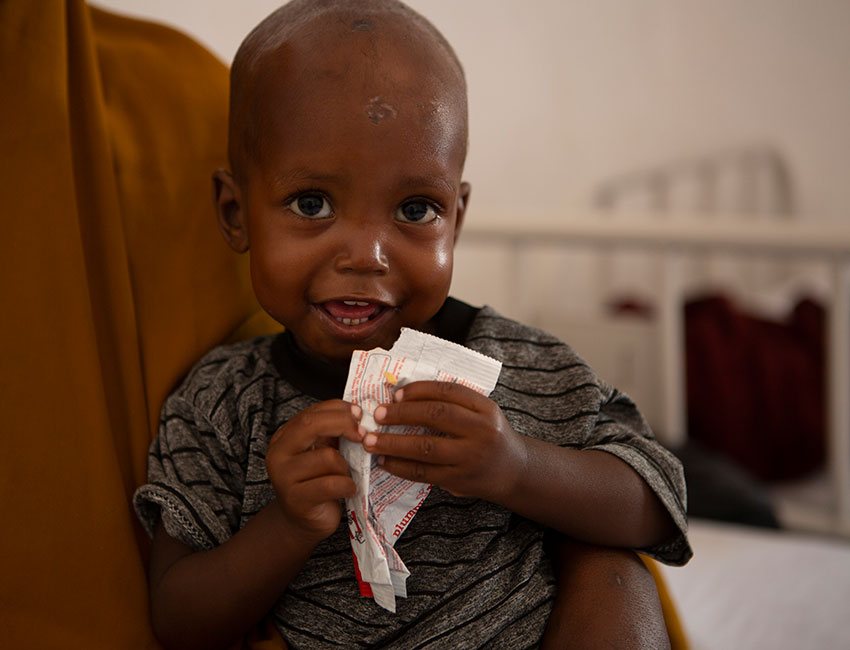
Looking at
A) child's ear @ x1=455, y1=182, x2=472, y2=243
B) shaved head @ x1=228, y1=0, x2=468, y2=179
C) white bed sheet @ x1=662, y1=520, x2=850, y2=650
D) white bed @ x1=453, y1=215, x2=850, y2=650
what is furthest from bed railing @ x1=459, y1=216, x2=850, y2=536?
shaved head @ x1=228, y1=0, x2=468, y2=179

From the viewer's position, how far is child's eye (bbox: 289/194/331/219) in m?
0.74

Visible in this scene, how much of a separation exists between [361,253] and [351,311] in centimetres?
6

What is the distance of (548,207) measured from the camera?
9.61 ft

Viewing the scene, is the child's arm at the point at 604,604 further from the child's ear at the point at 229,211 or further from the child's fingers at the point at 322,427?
the child's ear at the point at 229,211

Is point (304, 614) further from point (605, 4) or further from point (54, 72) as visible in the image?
point (605, 4)

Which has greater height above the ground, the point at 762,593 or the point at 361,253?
the point at 361,253

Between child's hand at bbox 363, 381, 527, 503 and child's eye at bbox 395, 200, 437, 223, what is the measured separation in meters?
0.17

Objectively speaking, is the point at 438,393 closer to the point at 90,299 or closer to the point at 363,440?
the point at 363,440

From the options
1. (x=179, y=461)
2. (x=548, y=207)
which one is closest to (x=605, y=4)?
(x=548, y=207)

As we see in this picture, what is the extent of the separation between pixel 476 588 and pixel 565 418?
170 millimetres

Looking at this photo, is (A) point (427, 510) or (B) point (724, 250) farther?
(B) point (724, 250)

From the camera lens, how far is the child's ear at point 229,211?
85 centimetres

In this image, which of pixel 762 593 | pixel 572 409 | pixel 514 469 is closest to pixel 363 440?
pixel 514 469

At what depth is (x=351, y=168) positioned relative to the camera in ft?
2.33
